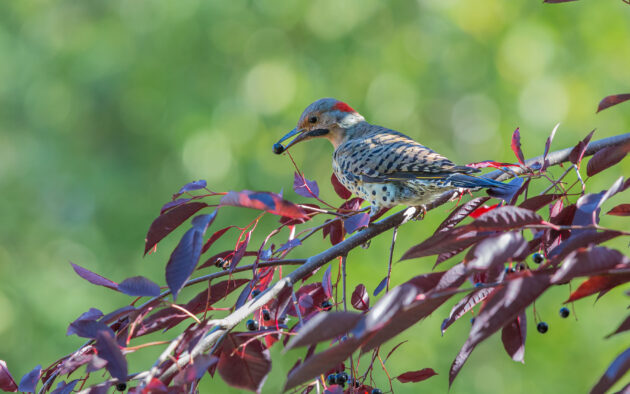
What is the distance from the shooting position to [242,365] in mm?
1228

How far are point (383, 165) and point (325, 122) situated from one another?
2.16 feet

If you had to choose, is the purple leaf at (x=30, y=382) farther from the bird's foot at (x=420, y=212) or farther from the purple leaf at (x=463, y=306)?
the bird's foot at (x=420, y=212)

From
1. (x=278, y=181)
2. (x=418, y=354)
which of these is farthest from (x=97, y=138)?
(x=418, y=354)

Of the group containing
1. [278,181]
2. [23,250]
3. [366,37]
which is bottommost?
[23,250]

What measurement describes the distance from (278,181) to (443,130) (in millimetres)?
1559

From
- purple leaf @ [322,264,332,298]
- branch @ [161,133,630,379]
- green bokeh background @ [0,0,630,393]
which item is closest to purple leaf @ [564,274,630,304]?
branch @ [161,133,630,379]

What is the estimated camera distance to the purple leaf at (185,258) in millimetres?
1181

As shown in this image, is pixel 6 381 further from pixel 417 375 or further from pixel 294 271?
pixel 417 375

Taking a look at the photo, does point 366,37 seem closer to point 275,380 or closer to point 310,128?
point 275,380

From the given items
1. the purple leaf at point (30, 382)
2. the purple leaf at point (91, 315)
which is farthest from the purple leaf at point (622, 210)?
the purple leaf at point (30, 382)

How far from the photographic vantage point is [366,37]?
6512 mm

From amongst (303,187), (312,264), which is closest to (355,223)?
(312,264)

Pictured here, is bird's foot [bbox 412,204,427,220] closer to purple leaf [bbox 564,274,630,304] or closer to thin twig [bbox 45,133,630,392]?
thin twig [bbox 45,133,630,392]

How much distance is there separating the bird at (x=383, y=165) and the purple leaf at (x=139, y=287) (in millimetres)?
884
